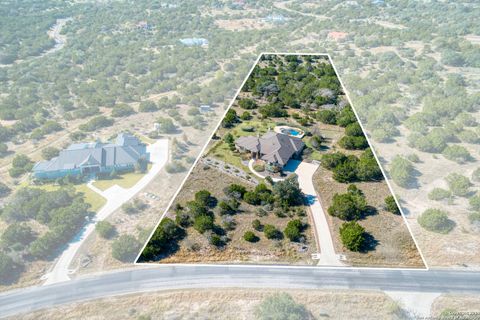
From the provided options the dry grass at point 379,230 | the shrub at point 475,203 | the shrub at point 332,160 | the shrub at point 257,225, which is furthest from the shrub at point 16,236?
the shrub at point 475,203

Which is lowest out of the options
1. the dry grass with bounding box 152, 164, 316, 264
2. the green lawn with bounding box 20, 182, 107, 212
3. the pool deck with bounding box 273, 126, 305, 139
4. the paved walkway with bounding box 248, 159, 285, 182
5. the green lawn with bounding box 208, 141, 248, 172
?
the dry grass with bounding box 152, 164, 316, 264

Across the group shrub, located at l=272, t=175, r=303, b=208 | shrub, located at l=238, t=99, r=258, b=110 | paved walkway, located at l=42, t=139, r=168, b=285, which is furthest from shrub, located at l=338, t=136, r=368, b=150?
paved walkway, located at l=42, t=139, r=168, b=285

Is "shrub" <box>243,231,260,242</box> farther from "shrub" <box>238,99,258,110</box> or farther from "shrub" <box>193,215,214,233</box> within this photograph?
"shrub" <box>238,99,258,110</box>

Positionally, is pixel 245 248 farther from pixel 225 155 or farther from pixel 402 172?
pixel 402 172

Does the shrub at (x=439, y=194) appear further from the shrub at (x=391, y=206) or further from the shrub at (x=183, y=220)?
the shrub at (x=183, y=220)

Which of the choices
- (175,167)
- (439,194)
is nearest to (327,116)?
(439,194)

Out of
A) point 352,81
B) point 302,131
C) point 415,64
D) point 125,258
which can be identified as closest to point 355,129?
point 302,131

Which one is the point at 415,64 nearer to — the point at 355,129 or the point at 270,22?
the point at 355,129
